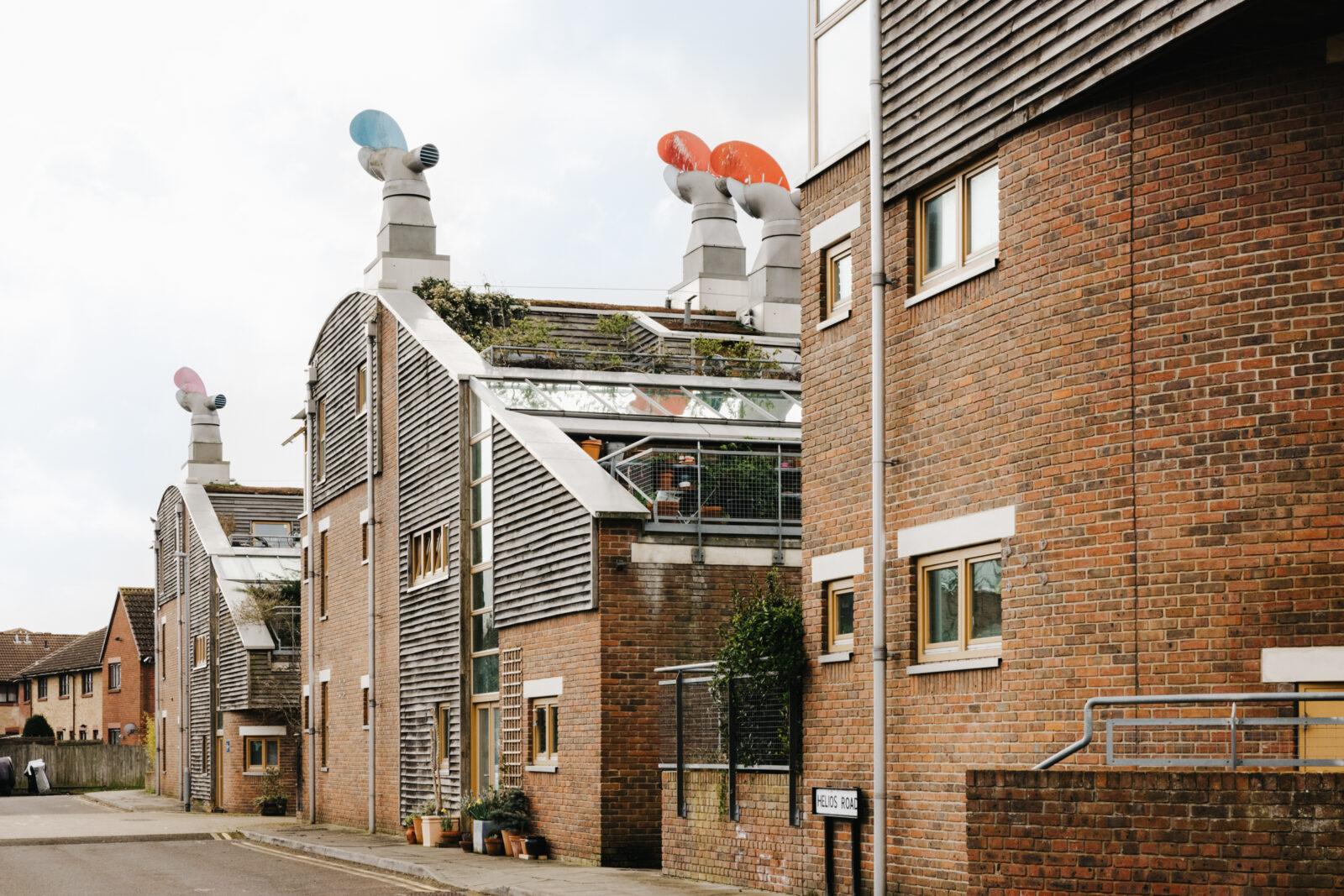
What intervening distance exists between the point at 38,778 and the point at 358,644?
1432 inches

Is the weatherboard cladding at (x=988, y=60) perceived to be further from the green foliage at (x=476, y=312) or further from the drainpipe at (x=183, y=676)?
the drainpipe at (x=183, y=676)

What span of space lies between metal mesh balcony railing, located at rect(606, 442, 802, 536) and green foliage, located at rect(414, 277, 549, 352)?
9616 mm

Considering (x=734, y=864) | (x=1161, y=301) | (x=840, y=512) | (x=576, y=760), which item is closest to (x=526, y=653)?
(x=576, y=760)

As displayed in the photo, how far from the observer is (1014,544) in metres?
14.5

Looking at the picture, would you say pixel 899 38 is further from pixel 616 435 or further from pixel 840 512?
pixel 616 435

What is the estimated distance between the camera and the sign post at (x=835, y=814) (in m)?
16.4

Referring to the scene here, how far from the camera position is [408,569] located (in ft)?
104

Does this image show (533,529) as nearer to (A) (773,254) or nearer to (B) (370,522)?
(B) (370,522)

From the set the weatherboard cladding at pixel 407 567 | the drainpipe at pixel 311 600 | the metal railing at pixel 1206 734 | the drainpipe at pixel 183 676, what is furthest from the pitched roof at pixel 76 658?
the metal railing at pixel 1206 734

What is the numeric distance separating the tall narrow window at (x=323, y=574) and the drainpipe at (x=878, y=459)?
77.9 feet

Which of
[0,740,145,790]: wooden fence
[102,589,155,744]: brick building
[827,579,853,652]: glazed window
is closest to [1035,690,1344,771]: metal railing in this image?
[827,579,853,652]: glazed window

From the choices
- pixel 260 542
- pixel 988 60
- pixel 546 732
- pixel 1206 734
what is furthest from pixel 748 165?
pixel 1206 734

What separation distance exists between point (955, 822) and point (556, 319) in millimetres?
22930

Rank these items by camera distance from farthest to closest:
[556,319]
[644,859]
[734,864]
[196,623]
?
[196,623] < [556,319] < [644,859] < [734,864]
